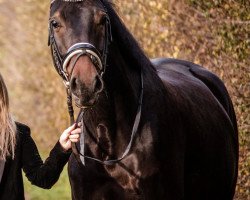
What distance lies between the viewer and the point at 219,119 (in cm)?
757

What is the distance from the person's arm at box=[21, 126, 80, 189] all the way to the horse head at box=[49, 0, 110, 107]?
1.73 feet

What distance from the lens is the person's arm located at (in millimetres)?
5594

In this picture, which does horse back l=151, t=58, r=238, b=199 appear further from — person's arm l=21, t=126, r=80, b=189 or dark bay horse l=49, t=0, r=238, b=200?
person's arm l=21, t=126, r=80, b=189

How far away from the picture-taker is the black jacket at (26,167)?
5.49 meters

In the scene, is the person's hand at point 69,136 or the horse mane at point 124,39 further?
the horse mane at point 124,39

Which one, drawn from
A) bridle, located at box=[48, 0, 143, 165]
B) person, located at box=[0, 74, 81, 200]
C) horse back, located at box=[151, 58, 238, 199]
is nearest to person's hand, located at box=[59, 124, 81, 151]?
person, located at box=[0, 74, 81, 200]

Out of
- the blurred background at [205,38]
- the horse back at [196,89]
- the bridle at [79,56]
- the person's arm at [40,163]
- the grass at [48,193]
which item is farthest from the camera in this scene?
the grass at [48,193]

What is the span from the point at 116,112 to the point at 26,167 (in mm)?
679

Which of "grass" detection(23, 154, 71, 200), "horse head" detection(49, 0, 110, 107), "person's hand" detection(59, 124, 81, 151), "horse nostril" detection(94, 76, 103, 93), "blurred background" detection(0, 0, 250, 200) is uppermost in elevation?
"horse head" detection(49, 0, 110, 107)

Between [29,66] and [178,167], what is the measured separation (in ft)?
40.8

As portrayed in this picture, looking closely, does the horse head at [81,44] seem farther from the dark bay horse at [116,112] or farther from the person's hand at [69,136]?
the person's hand at [69,136]

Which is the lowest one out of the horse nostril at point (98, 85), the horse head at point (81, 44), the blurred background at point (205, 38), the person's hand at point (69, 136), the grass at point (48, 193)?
the grass at point (48, 193)

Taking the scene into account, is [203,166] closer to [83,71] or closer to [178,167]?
[178,167]

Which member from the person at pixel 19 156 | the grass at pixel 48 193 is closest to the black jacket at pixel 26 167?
the person at pixel 19 156
